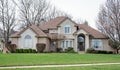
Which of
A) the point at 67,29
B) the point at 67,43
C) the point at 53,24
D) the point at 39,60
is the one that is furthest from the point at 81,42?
the point at 39,60

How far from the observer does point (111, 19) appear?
52.4 m

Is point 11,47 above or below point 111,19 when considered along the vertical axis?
below

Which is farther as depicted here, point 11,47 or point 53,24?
point 53,24

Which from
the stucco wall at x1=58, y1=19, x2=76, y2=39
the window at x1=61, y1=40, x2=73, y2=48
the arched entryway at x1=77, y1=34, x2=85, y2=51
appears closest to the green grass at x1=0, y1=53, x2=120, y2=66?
the window at x1=61, y1=40, x2=73, y2=48

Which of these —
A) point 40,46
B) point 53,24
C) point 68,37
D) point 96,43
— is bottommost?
point 40,46

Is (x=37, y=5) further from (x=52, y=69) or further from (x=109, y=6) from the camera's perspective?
(x=52, y=69)

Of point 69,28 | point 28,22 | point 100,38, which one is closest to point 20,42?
point 69,28

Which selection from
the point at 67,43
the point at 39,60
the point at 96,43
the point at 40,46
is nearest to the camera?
the point at 39,60

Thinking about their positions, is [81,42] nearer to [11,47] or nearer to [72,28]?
[72,28]

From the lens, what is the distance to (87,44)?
182 feet

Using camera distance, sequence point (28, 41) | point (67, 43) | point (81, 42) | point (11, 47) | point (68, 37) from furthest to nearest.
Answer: point (81, 42) < point (68, 37) < point (67, 43) < point (28, 41) < point (11, 47)

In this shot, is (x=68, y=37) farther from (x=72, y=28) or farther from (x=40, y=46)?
(x=40, y=46)

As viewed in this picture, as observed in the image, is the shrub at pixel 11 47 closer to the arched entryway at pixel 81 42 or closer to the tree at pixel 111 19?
the arched entryway at pixel 81 42

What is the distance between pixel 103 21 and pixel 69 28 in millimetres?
6793
